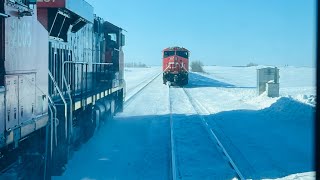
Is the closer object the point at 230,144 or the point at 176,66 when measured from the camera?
the point at 230,144

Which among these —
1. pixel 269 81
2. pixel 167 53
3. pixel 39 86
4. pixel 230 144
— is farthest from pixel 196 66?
pixel 39 86

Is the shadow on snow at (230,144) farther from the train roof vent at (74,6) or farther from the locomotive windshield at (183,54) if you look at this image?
the locomotive windshield at (183,54)

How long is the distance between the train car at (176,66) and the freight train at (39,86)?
27.5m

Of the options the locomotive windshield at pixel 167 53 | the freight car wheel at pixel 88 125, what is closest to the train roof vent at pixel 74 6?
the freight car wheel at pixel 88 125

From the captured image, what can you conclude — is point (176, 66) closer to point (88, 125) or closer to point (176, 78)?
point (176, 78)

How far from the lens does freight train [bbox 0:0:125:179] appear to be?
17.5 feet

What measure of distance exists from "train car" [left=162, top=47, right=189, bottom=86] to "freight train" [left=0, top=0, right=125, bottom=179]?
90.3 feet

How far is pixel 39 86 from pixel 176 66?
109 ft

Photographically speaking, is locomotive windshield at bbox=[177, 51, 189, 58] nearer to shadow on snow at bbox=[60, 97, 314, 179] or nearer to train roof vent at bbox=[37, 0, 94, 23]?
shadow on snow at bbox=[60, 97, 314, 179]

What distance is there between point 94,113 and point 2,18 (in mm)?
7588

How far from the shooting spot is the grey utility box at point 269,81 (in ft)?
75.5

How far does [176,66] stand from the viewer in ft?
131

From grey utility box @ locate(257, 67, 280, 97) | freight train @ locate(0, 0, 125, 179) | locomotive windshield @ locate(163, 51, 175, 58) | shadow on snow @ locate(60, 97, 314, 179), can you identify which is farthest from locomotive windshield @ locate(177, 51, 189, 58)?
freight train @ locate(0, 0, 125, 179)

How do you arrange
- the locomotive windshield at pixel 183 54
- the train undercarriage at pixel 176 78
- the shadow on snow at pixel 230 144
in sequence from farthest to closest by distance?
the locomotive windshield at pixel 183 54 < the train undercarriage at pixel 176 78 < the shadow on snow at pixel 230 144
